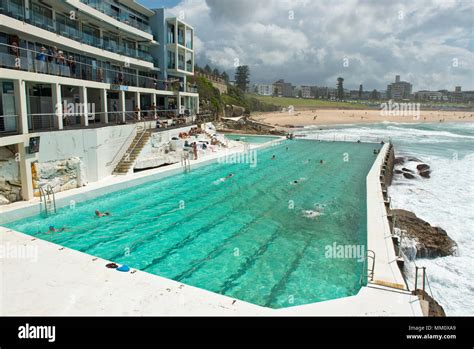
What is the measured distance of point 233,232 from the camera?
14547 millimetres

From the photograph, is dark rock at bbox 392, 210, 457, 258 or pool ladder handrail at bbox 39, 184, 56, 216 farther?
pool ladder handrail at bbox 39, 184, 56, 216

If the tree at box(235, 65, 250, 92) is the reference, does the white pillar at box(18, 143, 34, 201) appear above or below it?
below

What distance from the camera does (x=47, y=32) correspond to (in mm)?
20719

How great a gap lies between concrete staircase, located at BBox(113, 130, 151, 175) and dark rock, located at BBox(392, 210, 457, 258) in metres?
16.0

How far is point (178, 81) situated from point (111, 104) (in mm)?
11922

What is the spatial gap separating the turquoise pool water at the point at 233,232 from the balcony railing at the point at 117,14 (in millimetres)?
14902

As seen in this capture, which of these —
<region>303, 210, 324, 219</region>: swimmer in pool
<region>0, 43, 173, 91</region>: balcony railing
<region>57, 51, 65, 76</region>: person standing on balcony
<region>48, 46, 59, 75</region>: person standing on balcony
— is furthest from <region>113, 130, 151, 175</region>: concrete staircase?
<region>303, 210, 324, 219</region>: swimmer in pool

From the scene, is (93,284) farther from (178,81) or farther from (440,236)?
(178,81)

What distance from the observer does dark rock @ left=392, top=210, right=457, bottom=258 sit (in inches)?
578

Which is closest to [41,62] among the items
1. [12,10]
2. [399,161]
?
[12,10]

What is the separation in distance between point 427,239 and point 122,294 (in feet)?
42.6

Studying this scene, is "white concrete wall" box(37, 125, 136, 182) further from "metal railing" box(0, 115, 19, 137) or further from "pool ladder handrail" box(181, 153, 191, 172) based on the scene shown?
"pool ladder handrail" box(181, 153, 191, 172)
